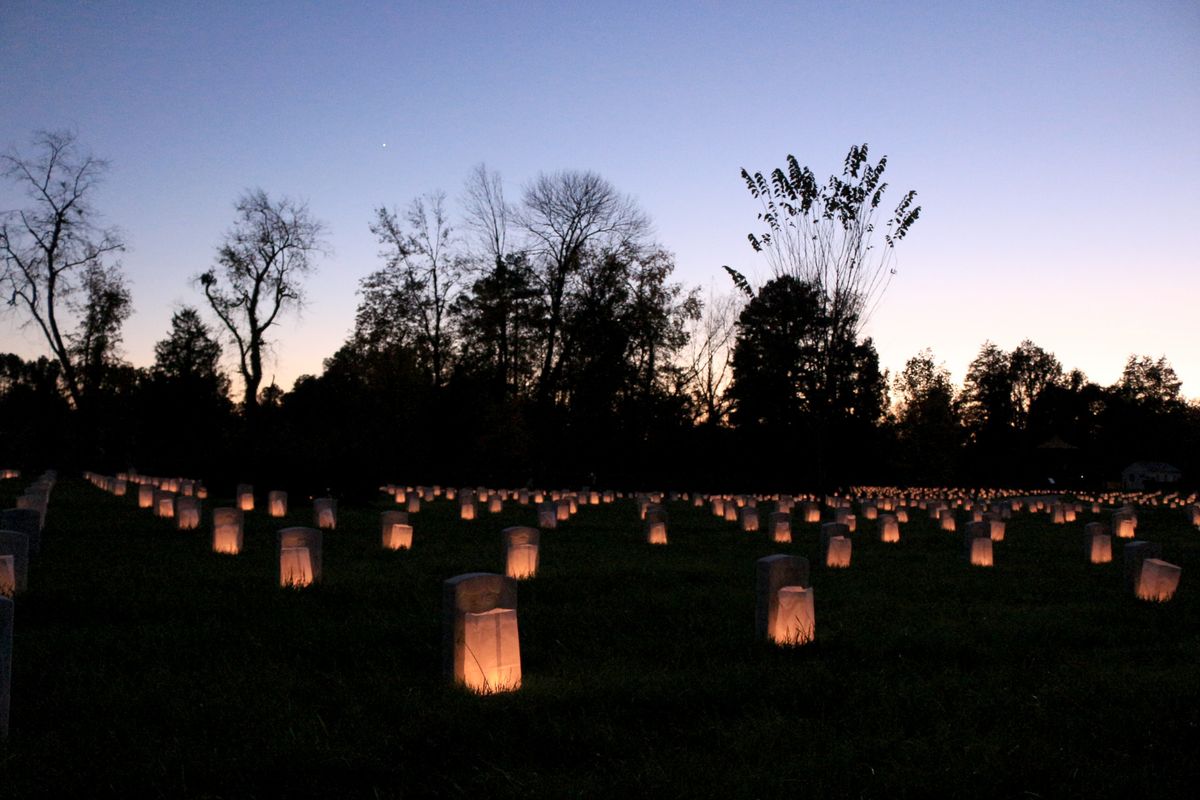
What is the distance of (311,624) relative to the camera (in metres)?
8.62

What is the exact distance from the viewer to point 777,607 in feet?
26.8

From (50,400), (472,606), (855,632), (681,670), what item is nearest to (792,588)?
(855,632)

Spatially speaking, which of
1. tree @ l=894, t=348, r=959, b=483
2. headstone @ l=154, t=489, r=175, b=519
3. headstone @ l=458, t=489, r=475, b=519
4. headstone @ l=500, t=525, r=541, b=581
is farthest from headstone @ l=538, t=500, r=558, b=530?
tree @ l=894, t=348, r=959, b=483

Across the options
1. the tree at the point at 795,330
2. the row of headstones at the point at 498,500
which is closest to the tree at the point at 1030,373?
the tree at the point at 795,330

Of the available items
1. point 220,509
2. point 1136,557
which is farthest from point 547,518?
point 1136,557

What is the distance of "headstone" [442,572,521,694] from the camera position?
6453 mm

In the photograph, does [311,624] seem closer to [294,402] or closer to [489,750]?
[489,750]

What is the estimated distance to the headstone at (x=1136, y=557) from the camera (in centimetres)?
1163

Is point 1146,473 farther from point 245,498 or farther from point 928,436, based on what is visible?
point 245,498

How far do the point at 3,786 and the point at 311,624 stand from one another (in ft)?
13.2

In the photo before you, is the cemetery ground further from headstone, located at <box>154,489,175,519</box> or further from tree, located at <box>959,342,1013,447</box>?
tree, located at <box>959,342,1013,447</box>

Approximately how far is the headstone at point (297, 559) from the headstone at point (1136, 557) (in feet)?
30.9

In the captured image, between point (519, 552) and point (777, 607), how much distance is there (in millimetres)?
4915

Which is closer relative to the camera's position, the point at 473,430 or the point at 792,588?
the point at 792,588
